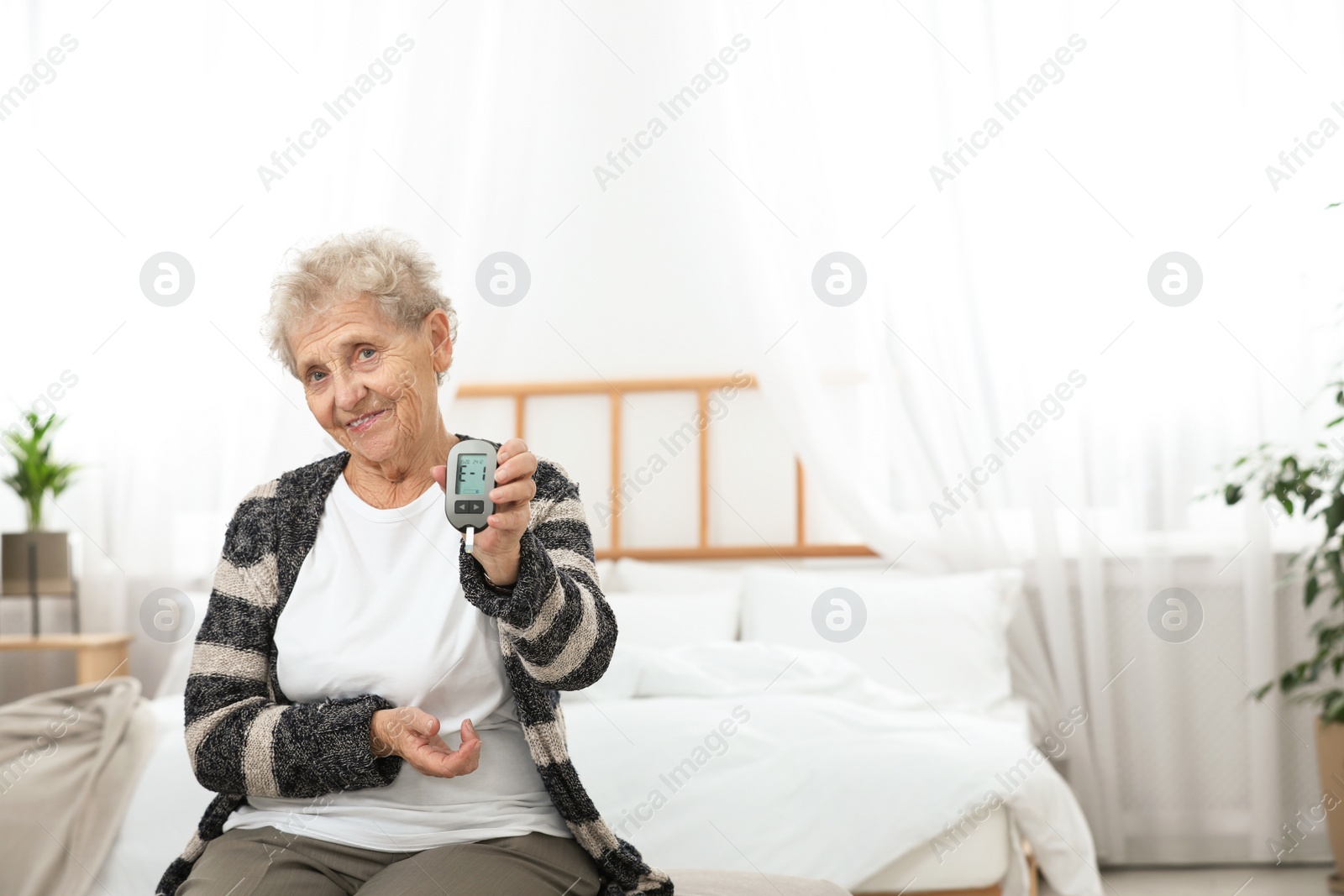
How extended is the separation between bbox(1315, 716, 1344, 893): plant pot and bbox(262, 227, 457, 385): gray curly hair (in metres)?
2.48

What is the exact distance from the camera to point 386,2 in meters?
3.02

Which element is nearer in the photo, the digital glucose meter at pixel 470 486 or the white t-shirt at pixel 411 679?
the digital glucose meter at pixel 470 486

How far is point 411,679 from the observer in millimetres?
1224

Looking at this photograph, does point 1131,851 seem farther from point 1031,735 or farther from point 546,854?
point 546,854

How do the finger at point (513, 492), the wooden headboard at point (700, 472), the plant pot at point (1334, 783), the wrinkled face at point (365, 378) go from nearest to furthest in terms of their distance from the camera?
the finger at point (513, 492), the wrinkled face at point (365, 378), the plant pot at point (1334, 783), the wooden headboard at point (700, 472)

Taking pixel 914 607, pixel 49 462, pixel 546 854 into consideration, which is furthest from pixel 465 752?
pixel 49 462

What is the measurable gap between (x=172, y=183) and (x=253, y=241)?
1.09 ft

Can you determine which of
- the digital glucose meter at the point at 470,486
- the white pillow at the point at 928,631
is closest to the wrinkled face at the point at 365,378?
the digital glucose meter at the point at 470,486

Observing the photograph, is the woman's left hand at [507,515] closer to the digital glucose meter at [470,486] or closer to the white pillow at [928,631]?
the digital glucose meter at [470,486]

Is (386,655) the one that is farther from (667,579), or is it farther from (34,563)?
(34,563)

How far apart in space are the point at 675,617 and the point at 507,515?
6.78 feet

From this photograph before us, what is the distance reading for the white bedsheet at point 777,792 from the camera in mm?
2002

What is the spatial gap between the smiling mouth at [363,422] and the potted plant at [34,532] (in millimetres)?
2265

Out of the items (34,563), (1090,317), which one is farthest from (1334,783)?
(34,563)
